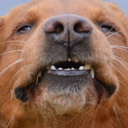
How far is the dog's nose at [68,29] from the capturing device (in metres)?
3.24

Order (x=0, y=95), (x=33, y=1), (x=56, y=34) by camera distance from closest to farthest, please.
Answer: (x=56, y=34) < (x=0, y=95) < (x=33, y=1)

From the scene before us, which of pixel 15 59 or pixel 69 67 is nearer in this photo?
pixel 69 67

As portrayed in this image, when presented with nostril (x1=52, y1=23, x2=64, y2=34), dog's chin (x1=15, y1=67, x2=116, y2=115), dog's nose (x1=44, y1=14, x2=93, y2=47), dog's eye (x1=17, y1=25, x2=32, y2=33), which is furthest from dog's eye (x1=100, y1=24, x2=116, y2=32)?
nostril (x1=52, y1=23, x2=64, y2=34)

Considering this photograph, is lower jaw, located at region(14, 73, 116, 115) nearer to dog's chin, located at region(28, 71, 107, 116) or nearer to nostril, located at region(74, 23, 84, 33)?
dog's chin, located at region(28, 71, 107, 116)

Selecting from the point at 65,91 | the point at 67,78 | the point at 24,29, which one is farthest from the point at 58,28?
the point at 24,29

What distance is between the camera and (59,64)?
3416mm

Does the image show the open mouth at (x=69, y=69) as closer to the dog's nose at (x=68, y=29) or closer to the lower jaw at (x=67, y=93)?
the lower jaw at (x=67, y=93)

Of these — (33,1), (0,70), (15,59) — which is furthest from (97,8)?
(0,70)

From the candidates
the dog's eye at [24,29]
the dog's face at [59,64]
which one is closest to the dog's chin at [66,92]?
the dog's face at [59,64]

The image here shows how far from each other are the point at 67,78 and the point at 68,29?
1.64ft

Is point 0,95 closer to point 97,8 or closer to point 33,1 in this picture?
point 33,1

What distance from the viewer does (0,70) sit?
15.1 feet

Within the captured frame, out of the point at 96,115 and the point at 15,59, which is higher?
the point at 15,59

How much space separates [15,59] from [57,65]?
3.33ft
